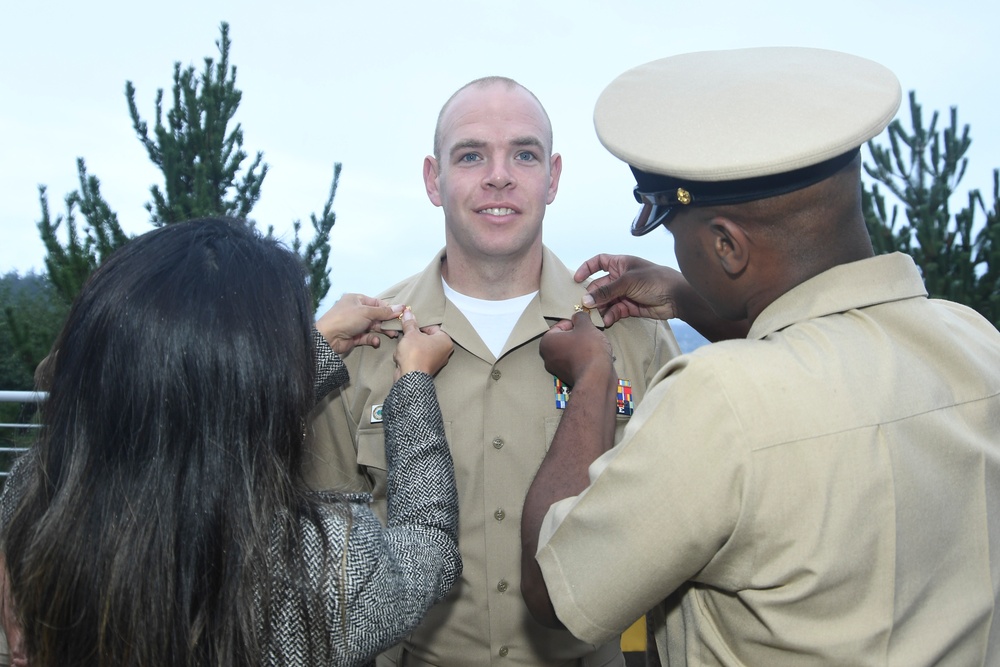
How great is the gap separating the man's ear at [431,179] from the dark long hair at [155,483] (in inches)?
66.3

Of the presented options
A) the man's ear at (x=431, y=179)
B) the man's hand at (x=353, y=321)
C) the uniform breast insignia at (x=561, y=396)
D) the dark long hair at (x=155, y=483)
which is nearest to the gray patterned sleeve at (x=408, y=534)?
the dark long hair at (x=155, y=483)

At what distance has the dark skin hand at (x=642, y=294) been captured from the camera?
245 centimetres

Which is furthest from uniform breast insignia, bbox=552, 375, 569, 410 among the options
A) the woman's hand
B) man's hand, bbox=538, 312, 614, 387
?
the woman's hand

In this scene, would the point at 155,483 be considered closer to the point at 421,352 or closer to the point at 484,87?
the point at 421,352

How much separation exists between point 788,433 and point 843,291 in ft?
1.13

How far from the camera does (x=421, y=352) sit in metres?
2.37

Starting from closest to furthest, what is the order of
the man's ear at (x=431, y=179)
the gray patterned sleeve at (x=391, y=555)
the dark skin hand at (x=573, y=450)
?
the gray patterned sleeve at (x=391, y=555)
the dark skin hand at (x=573, y=450)
the man's ear at (x=431, y=179)

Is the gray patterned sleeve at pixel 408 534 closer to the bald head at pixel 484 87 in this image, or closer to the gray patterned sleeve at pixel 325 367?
the gray patterned sleeve at pixel 325 367

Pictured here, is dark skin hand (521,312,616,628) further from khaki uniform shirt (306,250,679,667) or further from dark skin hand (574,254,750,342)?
khaki uniform shirt (306,250,679,667)

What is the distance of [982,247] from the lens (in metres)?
7.30

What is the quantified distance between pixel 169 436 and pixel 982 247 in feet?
24.7

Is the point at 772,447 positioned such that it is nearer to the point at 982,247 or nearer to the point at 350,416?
the point at 350,416

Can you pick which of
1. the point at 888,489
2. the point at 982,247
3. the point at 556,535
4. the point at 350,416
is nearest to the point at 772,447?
the point at 888,489

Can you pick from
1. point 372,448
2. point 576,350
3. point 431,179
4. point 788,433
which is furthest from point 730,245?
point 431,179
